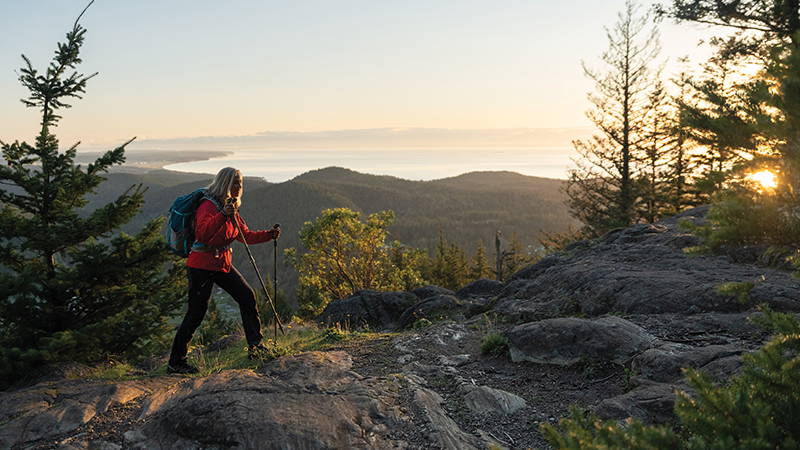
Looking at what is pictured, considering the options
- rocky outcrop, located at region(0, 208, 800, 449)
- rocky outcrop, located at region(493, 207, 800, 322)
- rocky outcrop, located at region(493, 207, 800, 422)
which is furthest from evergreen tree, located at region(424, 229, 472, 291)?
rocky outcrop, located at region(0, 208, 800, 449)

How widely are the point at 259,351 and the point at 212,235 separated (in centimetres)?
170

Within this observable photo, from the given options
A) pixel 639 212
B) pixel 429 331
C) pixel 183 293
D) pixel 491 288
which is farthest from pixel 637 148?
pixel 183 293

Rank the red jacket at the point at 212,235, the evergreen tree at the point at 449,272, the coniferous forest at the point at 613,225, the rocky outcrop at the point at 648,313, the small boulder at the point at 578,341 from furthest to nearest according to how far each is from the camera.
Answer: the evergreen tree at the point at 449,272
the red jacket at the point at 212,235
the small boulder at the point at 578,341
the rocky outcrop at the point at 648,313
the coniferous forest at the point at 613,225

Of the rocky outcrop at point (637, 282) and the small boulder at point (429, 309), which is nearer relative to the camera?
the rocky outcrop at point (637, 282)

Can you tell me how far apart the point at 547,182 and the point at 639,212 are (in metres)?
175

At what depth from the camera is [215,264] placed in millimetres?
5465

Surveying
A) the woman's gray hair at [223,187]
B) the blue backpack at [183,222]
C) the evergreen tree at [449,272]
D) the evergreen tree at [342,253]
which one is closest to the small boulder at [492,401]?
the woman's gray hair at [223,187]

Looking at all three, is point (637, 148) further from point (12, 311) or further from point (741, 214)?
point (12, 311)

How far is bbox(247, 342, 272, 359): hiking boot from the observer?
5.67m

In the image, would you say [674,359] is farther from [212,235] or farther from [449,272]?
[449,272]

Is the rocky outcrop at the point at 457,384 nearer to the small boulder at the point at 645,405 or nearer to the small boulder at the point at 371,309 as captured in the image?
the small boulder at the point at 645,405

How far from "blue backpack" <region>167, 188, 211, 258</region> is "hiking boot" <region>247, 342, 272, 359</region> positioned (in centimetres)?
156

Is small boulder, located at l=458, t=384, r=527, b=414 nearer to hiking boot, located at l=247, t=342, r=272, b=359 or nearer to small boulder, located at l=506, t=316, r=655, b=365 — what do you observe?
small boulder, located at l=506, t=316, r=655, b=365

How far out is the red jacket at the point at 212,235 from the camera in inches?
205
